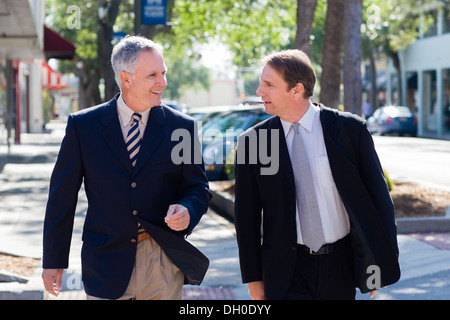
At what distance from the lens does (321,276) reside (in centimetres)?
390

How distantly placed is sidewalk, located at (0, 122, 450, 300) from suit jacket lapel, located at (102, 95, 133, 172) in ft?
8.94

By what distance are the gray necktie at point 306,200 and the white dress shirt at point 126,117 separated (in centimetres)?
75

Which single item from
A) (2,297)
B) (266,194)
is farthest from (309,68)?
(2,297)

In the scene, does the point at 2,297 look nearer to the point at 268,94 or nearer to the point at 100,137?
the point at 100,137

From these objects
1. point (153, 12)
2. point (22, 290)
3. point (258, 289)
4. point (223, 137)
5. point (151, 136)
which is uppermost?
point (153, 12)

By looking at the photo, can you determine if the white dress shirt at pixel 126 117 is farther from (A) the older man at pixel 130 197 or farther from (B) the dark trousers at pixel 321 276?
(B) the dark trousers at pixel 321 276

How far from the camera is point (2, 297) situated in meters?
6.16

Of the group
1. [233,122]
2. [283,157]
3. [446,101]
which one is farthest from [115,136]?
[446,101]

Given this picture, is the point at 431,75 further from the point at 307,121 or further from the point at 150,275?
the point at 150,275

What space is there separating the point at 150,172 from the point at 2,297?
2833mm

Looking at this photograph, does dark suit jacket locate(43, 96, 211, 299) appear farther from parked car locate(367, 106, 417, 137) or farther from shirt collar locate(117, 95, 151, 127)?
parked car locate(367, 106, 417, 137)

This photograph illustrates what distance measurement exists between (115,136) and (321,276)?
122cm

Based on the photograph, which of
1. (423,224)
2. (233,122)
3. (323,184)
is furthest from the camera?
(233,122)

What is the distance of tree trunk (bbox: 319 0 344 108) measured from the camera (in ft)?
42.6
